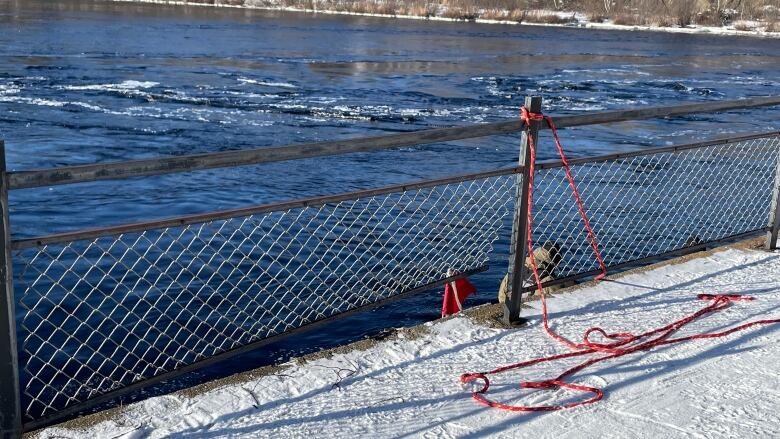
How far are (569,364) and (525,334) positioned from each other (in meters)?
0.40

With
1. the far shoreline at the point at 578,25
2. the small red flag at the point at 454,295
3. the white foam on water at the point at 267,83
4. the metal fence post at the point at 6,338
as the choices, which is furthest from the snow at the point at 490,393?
the far shoreline at the point at 578,25

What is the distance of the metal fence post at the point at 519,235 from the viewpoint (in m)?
4.85

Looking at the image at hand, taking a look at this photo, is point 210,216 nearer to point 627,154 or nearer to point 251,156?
point 251,156

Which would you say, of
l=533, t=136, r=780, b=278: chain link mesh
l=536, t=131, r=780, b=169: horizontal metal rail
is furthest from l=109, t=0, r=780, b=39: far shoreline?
l=536, t=131, r=780, b=169: horizontal metal rail

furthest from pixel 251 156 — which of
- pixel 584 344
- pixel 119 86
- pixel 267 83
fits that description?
pixel 267 83

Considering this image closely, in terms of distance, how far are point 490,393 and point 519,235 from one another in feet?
3.41

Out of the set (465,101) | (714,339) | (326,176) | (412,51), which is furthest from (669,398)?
(412,51)

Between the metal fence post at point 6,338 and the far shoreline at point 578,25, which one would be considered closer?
the metal fence post at point 6,338

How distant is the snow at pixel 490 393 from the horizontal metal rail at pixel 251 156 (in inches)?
39.4

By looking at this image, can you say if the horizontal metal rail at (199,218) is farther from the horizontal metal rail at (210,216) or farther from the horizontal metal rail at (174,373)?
the horizontal metal rail at (174,373)

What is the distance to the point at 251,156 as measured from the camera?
12.9 ft

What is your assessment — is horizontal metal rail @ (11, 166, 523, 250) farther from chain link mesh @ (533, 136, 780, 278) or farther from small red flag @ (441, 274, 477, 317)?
chain link mesh @ (533, 136, 780, 278)

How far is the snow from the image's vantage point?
3.87 metres

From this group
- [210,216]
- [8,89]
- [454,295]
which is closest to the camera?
[210,216]
